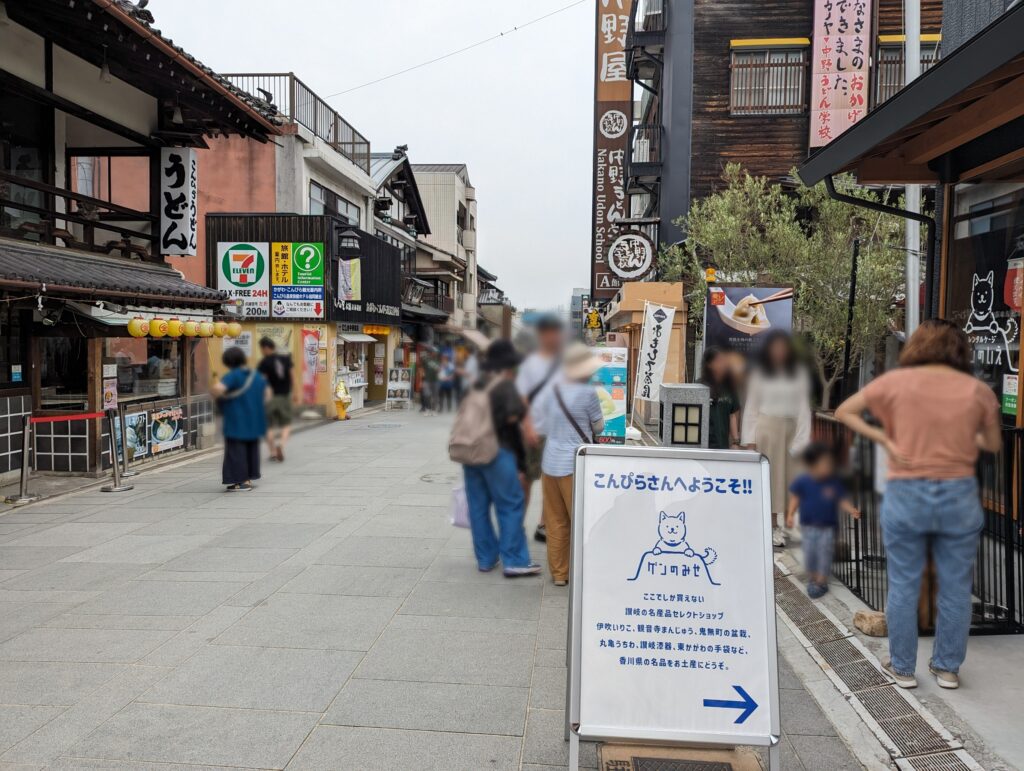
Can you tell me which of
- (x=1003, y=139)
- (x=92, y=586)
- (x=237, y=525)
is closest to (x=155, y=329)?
(x=1003, y=139)

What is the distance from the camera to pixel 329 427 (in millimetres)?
1502

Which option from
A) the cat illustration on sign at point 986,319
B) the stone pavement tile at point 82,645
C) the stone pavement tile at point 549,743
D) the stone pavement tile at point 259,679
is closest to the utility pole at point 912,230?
the stone pavement tile at point 549,743

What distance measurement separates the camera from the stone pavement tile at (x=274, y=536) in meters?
8.16

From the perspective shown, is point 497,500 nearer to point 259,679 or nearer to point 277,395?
point 277,395

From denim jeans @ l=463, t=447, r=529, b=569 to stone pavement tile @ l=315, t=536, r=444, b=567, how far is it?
17.6 ft

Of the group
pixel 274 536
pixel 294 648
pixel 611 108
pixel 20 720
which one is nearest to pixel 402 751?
pixel 294 648

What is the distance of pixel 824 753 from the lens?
4.30m

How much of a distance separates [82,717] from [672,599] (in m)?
3.58

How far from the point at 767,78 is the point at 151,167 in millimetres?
22718

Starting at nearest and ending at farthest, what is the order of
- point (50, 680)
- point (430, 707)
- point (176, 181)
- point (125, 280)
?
point (125, 280), point (176, 181), point (430, 707), point (50, 680)

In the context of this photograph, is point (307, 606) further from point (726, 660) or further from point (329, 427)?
point (329, 427)

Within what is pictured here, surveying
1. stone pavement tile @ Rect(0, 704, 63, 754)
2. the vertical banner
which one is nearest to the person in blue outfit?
stone pavement tile @ Rect(0, 704, 63, 754)

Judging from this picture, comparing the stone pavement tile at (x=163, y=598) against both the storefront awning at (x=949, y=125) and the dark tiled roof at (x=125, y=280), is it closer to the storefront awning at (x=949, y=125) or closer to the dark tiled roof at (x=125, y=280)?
the dark tiled roof at (x=125, y=280)

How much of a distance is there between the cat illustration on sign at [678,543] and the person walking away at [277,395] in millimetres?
2737
